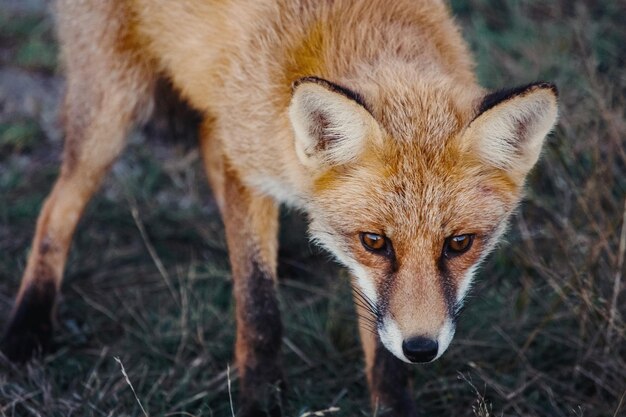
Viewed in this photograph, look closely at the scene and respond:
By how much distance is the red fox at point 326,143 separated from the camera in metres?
2.88

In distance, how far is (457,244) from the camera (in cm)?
296

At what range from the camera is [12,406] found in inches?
136

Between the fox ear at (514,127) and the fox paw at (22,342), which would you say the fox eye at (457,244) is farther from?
the fox paw at (22,342)

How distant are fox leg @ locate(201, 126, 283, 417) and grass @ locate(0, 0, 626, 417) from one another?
0.15m

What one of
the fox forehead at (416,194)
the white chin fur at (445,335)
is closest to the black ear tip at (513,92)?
the fox forehead at (416,194)

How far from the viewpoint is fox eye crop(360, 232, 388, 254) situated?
2.94 metres

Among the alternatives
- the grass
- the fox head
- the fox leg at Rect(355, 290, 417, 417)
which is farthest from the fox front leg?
the fox head

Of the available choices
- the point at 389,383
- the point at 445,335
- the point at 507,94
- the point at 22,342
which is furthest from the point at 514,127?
the point at 22,342

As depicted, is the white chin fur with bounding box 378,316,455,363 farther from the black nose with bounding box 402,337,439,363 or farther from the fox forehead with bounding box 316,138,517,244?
the fox forehead with bounding box 316,138,517,244

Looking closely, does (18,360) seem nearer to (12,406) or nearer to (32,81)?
(12,406)

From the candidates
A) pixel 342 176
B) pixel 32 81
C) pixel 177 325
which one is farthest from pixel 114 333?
pixel 32 81

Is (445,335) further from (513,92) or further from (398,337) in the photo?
(513,92)

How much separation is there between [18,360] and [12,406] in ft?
1.93

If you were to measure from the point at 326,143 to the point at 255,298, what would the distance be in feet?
2.94
